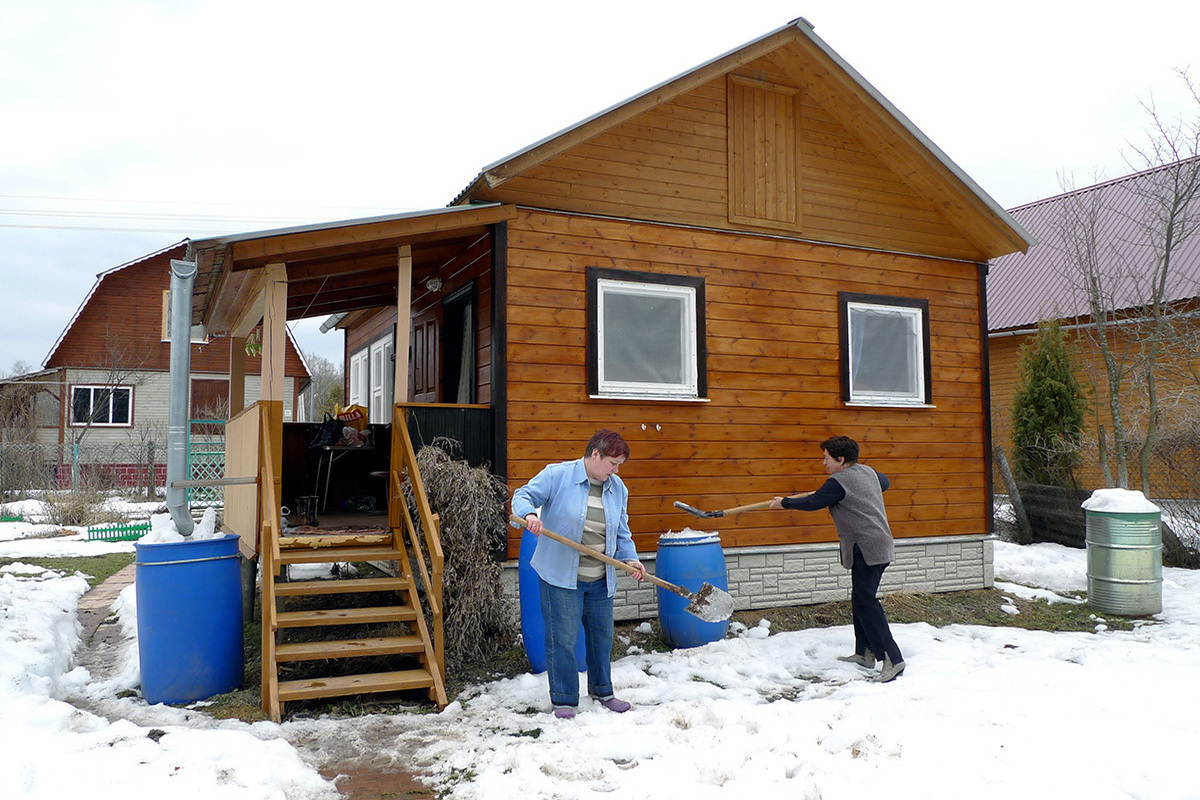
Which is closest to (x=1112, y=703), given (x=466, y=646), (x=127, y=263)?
(x=466, y=646)

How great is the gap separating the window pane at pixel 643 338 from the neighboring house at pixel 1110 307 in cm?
741

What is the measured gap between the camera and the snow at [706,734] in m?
3.68

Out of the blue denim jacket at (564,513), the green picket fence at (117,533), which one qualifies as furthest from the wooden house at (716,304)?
the green picket fence at (117,533)

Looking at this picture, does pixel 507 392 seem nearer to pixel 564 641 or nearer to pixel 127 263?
pixel 564 641

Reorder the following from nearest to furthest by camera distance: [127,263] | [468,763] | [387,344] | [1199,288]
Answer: [468,763] → [387,344] → [1199,288] → [127,263]

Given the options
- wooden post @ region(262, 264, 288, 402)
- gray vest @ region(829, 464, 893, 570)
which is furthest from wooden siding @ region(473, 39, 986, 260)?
gray vest @ region(829, 464, 893, 570)

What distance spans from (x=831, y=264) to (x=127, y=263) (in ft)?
71.1

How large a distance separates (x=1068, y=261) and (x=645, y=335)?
13.1m

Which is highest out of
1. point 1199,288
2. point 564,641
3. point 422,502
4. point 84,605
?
point 1199,288

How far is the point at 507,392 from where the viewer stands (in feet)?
22.5

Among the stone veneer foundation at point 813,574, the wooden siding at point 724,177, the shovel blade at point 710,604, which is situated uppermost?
the wooden siding at point 724,177

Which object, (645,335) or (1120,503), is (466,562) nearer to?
(645,335)

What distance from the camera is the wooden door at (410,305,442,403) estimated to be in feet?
29.6

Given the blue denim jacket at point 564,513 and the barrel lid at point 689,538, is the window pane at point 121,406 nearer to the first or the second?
the barrel lid at point 689,538
